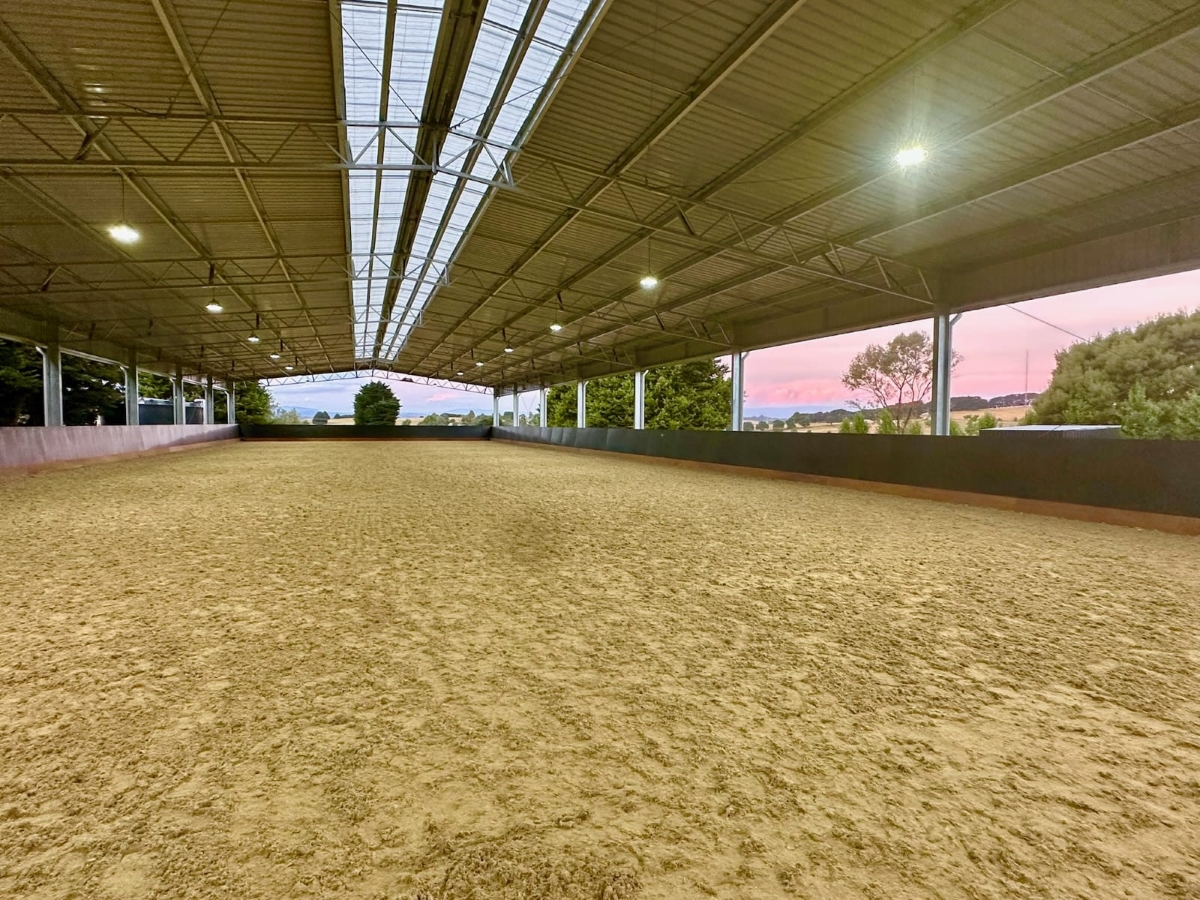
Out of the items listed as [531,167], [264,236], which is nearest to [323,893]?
[531,167]

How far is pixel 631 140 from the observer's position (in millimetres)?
9148

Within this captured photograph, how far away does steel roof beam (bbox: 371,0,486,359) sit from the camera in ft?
22.9

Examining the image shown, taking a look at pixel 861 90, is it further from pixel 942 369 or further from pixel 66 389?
pixel 66 389

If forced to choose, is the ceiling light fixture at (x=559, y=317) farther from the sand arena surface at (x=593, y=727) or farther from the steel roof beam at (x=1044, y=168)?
the sand arena surface at (x=593, y=727)

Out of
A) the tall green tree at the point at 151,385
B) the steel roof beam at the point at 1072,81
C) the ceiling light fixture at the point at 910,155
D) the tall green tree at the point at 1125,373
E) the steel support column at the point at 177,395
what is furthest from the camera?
the tall green tree at the point at 151,385

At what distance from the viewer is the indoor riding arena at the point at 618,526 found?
5.53 feet

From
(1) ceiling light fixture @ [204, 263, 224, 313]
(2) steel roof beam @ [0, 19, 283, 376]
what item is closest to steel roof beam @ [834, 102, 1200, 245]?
(2) steel roof beam @ [0, 19, 283, 376]

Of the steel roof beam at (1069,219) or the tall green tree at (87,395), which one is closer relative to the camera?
the steel roof beam at (1069,219)

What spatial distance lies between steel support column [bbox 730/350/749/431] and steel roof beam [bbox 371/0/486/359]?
1094 cm

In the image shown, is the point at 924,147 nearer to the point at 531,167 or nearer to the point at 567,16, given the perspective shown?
the point at 567,16

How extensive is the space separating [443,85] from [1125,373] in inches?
1369

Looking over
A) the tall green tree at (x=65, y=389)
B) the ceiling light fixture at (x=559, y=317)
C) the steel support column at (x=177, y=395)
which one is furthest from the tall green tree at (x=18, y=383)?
the ceiling light fixture at (x=559, y=317)

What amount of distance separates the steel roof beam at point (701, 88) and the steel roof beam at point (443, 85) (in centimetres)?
287

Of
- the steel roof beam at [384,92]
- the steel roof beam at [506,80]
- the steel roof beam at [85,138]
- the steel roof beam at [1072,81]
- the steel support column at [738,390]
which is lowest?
the steel support column at [738,390]
